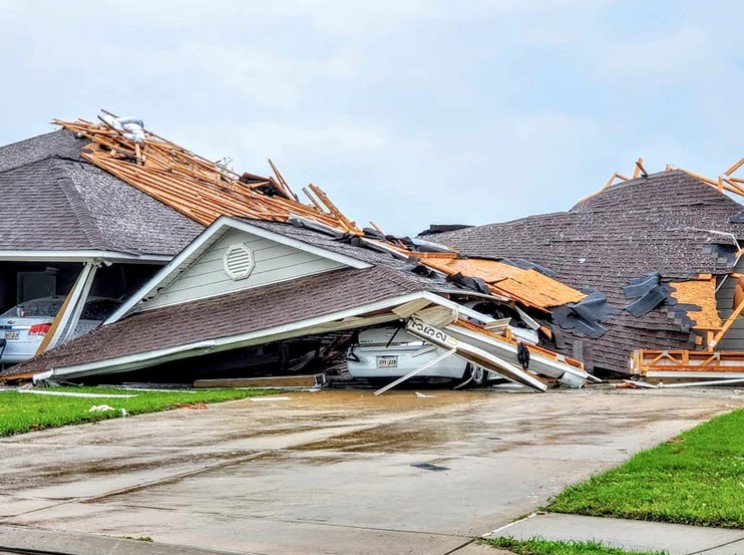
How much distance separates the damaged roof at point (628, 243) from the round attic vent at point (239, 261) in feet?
22.2

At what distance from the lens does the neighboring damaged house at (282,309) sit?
19125 mm

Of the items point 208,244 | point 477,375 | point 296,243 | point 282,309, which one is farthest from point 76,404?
point 477,375

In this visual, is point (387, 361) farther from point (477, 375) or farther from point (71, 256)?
point (71, 256)

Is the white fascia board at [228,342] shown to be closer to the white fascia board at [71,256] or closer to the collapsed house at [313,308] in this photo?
the collapsed house at [313,308]

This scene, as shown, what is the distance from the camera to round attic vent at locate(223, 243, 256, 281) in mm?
22158

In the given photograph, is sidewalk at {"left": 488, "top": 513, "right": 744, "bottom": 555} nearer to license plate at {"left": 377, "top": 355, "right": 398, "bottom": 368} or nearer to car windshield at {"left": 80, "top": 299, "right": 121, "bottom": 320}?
license plate at {"left": 377, "top": 355, "right": 398, "bottom": 368}

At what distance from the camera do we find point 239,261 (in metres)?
22.3

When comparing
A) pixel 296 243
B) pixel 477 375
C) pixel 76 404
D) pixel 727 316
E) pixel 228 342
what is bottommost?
pixel 76 404

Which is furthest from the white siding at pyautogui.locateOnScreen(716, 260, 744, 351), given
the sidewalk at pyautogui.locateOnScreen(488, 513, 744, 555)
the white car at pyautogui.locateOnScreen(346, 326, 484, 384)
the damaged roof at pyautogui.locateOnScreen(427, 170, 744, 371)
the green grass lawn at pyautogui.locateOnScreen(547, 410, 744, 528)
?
the sidewalk at pyautogui.locateOnScreen(488, 513, 744, 555)

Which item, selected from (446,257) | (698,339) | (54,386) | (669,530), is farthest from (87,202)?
(669,530)

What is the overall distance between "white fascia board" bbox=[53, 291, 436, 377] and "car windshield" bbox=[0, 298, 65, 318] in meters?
4.14

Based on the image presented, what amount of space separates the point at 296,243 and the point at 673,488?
44.7 ft

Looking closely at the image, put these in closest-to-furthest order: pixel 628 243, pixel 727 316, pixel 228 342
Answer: pixel 228 342
pixel 727 316
pixel 628 243

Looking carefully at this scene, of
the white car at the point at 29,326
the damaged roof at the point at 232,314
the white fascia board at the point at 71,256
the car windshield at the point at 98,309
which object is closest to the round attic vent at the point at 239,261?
the damaged roof at the point at 232,314
